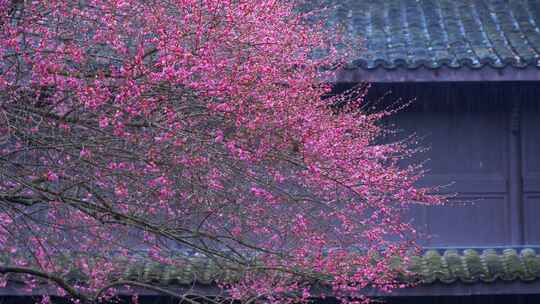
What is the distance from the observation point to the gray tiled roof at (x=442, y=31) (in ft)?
29.1

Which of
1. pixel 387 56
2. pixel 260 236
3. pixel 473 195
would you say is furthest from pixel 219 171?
pixel 473 195

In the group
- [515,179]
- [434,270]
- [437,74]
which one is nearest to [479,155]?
[515,179]

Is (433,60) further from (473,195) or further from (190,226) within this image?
(190,226)

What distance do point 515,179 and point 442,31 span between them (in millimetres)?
1741

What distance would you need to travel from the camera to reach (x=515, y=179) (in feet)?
31.1

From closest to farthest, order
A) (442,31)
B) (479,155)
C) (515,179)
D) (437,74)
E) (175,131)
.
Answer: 1. (175,131)
2. (437,74)
3. (515,179)
4. (479,155)
5. (442,31)

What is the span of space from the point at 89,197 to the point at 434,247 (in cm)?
397

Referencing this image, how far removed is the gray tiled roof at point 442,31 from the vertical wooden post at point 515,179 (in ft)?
2.31

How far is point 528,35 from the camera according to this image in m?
9.54

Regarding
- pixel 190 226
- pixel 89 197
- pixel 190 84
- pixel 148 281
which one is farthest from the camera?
pixel 148 281

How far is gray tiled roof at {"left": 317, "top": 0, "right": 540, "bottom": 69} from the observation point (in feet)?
29.1

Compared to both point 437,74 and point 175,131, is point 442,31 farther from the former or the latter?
point 175,131

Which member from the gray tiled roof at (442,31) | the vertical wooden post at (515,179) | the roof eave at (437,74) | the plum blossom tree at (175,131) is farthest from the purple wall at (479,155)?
the plum blossom tree at (175,131)

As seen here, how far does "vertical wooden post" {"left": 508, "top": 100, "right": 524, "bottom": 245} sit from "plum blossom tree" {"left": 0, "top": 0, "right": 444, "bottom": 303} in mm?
2632
